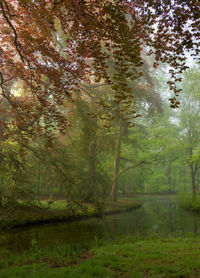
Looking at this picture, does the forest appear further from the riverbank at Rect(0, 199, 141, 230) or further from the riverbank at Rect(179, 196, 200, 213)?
the riverbank at Rect(179, 196, 200, 213)

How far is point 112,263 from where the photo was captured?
16.8 feet

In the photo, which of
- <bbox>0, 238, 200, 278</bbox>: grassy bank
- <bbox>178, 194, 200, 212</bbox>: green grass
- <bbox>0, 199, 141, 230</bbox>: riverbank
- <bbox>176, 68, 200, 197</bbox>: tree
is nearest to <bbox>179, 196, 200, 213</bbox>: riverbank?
<bbox>178, 194, 200, 212</bbox>: green grass

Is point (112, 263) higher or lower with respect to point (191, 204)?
higher

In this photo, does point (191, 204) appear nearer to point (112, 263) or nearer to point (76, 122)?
point (76, 122)

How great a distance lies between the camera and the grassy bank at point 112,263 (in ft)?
14.5

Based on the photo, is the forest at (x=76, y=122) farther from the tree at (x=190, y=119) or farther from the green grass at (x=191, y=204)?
the tree at (x=190, y=119)

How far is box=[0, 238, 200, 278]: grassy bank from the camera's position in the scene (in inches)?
175

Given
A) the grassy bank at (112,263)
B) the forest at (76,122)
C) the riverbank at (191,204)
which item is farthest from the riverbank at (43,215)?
the riverbank at (191,204)

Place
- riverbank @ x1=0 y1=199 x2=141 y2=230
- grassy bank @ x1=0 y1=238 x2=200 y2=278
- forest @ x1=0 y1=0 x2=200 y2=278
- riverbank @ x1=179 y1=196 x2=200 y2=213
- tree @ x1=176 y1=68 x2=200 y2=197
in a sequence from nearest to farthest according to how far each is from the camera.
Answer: forest @ x1=0 y1=0 x2=200 y2=278
grassy bank @ x1=0 y1=238 x2=200 y2=278
riverbank @ x1=0 y1=199 x2=141 y2=230
riverbank @ x1=179 y1=196 x2=200 y2=213
tree @ x1=176 y1=68 x2=200 y2=197

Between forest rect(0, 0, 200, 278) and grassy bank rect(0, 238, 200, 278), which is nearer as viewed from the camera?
forest rect(0, 0, 200, 278)

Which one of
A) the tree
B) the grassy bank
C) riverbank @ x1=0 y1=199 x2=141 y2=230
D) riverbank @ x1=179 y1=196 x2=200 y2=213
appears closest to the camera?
the grassy bank

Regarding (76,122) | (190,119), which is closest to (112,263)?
(76,122)

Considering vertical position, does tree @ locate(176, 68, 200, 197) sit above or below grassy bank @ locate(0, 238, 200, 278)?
above

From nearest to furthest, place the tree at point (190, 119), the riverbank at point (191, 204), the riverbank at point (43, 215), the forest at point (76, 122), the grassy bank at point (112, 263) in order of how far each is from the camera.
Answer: the forest at point (76, 122), the grassy bank at point (112, 263), the riverbank at point (43, 215), the riverbank at point (191, 204), the tree at point (190, 119)
